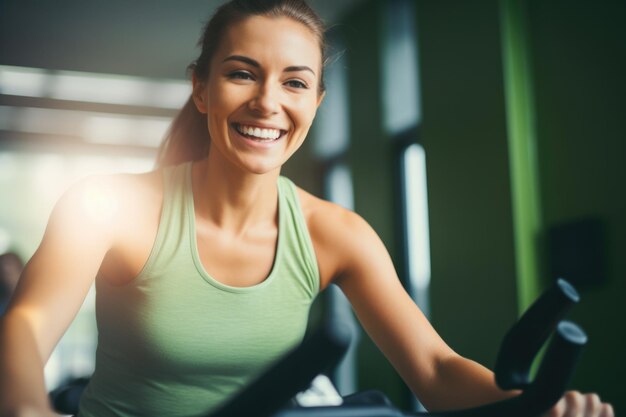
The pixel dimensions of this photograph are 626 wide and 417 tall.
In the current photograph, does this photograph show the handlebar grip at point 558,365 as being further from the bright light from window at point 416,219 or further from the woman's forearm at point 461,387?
the bright light from window at point 416,219

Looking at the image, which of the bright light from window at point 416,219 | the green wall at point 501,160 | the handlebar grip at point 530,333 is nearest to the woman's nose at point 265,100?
the handlebar grip at point 530,333

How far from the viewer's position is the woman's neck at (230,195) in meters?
1.17

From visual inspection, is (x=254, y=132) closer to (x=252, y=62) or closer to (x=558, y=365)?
(x=252, y=62)

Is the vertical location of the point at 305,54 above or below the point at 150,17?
below

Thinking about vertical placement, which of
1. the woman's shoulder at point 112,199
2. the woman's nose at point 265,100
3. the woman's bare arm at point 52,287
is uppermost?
the woman's nose at point 265,100

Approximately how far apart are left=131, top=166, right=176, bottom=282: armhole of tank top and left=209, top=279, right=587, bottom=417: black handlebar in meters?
0.51

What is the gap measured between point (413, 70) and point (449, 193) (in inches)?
36.6

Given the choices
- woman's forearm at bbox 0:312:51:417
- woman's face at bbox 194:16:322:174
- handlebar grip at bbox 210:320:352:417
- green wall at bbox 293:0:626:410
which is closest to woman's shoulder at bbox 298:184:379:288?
woman's face at bbox 194:16:322:174

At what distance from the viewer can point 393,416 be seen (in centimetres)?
60

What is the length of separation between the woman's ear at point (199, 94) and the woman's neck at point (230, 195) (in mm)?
98

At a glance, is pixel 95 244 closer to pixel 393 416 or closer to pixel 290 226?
pixel 290 226

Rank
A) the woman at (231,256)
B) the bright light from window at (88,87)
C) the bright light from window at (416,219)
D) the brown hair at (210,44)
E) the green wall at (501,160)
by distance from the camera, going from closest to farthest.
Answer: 1. the woman at (231,256)
2. the brown hair at (210,44)
3. the green wall at (501,160)
4. the bright light from window at (416,219)
5. the bright light from window at (88,87)

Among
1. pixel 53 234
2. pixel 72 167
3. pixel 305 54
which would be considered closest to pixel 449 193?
pixel 305 54

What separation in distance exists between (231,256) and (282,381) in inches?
25.5
